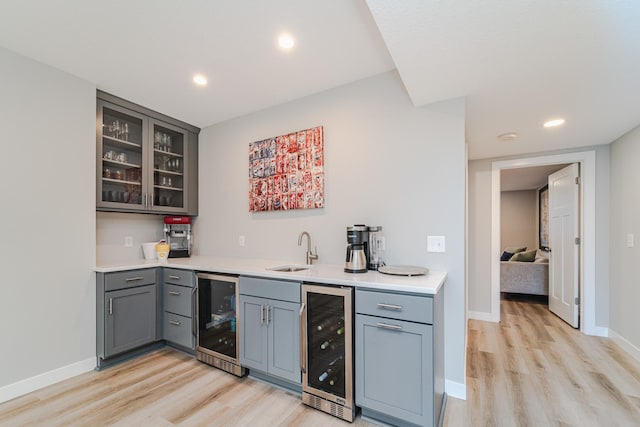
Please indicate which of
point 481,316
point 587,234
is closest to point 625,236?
point 587,234

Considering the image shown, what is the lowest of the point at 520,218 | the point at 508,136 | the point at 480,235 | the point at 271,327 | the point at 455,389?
the point at 455,389

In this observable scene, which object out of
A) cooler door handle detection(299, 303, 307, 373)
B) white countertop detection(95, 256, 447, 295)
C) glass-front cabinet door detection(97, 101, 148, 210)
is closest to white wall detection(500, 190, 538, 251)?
white countertop detection(95, 256, 447, 295)

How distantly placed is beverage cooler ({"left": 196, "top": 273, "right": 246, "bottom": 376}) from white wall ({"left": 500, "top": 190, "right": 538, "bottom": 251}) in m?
7.73

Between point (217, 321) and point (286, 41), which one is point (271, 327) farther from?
point (286, 41)

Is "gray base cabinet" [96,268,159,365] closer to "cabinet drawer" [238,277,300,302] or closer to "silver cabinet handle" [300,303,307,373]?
"cabinet drawer" [238,277,300,302]

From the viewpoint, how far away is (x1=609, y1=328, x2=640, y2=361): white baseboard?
272cm

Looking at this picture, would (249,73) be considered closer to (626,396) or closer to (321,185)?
(321,185)

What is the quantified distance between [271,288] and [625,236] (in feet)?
12.0

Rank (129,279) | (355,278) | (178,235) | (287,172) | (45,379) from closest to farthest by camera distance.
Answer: (355,278), (45,379), (129,279), (287,172), (178,235)

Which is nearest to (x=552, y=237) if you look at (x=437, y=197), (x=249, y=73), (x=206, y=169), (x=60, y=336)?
(x=437, y=197)

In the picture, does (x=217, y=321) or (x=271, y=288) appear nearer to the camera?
(x=271, y=288)

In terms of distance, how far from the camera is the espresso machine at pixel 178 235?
3.38 metres

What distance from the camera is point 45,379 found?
2.21 m

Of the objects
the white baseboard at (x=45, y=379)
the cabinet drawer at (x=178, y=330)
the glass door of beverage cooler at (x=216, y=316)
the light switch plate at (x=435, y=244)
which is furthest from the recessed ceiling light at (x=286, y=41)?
the white baseboard at (x=45, y=379)
